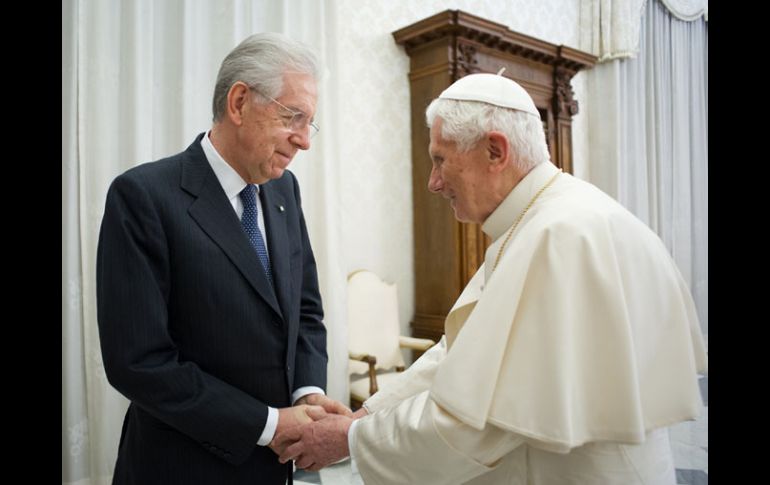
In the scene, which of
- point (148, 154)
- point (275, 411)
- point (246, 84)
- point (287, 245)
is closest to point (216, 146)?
point (246, 84)

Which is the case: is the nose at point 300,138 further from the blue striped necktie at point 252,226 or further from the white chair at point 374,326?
the white chair at point 374,326

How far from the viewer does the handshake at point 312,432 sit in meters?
1.60

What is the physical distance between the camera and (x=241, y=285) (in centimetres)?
154

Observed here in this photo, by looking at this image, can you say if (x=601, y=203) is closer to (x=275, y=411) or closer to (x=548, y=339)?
(x=548, y=339)

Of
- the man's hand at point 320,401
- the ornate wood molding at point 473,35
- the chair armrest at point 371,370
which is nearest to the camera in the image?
the man's hand at point 320,401

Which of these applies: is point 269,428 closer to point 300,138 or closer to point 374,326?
point 300,138

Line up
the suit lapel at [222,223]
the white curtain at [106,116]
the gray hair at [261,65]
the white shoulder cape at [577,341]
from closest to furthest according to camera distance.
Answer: the white shoulder cape at [577,341], the suit lapel at [222,223], the gray hair at [261,65], the white curtain at [106,116]

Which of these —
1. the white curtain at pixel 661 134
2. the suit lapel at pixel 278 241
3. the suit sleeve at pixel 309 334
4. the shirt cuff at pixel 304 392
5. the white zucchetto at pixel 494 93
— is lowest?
the shirt cuff at pixel 304 392

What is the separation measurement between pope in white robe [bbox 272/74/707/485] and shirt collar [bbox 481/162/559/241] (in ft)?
0.15

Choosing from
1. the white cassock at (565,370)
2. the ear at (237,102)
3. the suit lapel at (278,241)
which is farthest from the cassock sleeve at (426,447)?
the ear at (237,102)

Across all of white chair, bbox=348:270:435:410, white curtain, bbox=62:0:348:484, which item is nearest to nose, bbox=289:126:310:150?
white curtain, bbox=62:0:348:484

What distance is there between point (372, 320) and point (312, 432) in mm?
2948

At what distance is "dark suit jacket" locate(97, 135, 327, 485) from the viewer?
141 cm

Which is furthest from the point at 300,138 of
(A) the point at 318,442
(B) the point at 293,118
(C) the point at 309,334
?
(A) the point at 318,442
